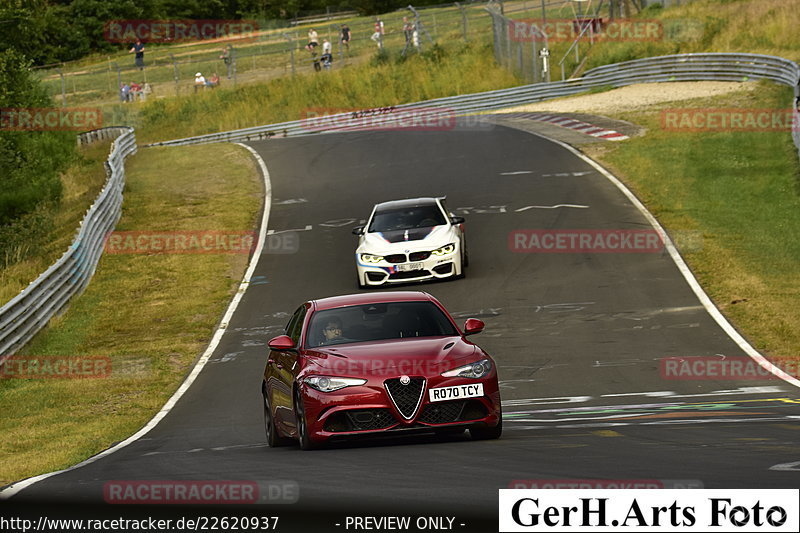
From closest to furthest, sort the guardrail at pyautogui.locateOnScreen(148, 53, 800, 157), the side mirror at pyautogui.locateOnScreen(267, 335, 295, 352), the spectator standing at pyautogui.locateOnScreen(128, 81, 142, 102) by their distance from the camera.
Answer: the side mirror at pyautogui.locateOnScreen(267, 335, 295, 352), the guardrail at pyautogui.locateOnScreen(148, 53, 800, 157), the spectator standing at pyautogui.locateOnScreen(128, 81, 142, 102)

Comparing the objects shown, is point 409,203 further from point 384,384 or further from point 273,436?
point 384,384

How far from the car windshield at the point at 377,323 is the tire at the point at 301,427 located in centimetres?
74

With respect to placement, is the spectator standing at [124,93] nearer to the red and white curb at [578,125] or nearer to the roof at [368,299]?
the red and white curb at [578,125]

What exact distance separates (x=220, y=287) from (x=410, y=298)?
574 inches

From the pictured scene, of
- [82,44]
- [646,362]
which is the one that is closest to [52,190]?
[646,362]

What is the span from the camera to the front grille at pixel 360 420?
1029 centimetres

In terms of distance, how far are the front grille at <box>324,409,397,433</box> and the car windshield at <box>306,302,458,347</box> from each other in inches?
42.1

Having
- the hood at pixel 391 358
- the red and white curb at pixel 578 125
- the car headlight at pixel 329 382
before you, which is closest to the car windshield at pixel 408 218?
the hood at pixel 391 358

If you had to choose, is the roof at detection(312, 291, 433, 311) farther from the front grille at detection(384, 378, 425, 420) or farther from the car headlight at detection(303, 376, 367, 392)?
the front grille at detection(384, 378, 425, 420)

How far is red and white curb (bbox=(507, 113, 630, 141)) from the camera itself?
131ft

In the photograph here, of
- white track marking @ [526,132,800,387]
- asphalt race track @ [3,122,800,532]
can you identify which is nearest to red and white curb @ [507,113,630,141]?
asphalt race track @ [3,122,800,532]

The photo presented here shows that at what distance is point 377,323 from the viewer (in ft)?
38.0

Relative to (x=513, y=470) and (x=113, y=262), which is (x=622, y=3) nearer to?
(x=113, y=262)

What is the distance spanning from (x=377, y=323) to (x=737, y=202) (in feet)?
66.5
